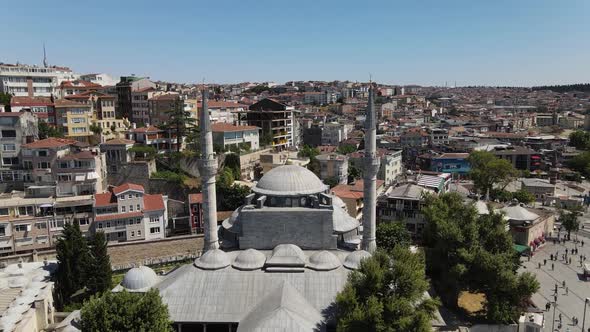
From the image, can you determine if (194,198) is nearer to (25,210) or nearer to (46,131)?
(25,210)

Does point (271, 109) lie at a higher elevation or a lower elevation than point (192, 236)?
higher

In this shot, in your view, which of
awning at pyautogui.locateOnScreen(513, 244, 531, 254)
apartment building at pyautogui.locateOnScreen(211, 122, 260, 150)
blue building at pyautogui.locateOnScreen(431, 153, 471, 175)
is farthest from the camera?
blue building at pyautogui.locateOnScreen(431, 153, 471, 175)

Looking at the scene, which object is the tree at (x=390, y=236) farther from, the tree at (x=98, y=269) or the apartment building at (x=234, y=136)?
the apartment building at (x=234, y=136)

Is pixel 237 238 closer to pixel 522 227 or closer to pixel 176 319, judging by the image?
pixel 176 319

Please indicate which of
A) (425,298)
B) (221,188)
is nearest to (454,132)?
(221,188)

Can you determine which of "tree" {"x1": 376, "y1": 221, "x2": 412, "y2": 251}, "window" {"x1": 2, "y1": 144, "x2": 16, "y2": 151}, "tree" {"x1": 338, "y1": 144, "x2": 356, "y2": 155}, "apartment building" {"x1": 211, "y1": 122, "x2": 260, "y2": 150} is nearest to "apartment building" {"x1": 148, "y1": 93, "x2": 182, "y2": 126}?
"apartment building" {"x1": 211, "y1": 122, "x2": 260, "y2": 150}

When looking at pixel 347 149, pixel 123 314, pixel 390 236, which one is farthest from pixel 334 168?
pixel 123 314

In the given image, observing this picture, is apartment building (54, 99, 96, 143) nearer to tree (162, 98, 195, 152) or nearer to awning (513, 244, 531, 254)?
tree (162, 98, 195, 152)
